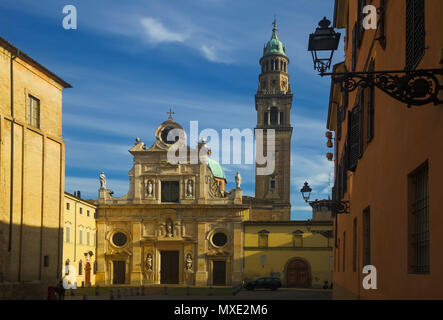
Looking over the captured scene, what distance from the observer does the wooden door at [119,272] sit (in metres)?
53.3

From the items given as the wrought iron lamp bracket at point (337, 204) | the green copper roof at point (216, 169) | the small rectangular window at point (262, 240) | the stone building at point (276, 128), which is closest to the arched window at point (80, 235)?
the small rectangular window at point (262, 240)

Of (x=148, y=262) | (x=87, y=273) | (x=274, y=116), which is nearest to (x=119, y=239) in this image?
(x=148, y=262)

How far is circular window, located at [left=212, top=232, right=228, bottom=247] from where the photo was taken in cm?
5316

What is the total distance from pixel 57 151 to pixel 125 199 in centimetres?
2514

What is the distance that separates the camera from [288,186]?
2940 inches

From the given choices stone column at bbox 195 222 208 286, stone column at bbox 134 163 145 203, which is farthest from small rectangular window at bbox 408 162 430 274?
stone column at bbox 134 163 145 203

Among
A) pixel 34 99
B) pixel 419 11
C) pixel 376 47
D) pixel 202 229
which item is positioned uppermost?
pixel 34 99

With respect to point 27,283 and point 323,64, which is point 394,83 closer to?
point 323,64

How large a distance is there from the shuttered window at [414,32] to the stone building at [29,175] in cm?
2087

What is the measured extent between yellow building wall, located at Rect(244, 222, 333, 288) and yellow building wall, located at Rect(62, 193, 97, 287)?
14.4 m

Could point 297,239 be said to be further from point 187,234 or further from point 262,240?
point 187,234

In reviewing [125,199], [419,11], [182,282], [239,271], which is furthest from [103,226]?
[419,11]

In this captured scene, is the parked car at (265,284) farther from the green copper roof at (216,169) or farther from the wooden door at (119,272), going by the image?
the green copper roof at (216,169)

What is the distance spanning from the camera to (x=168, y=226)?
53844mm
